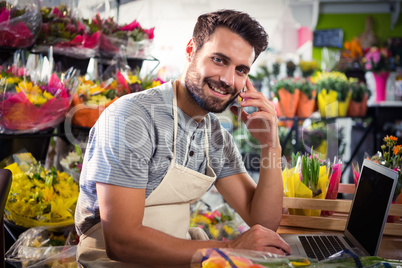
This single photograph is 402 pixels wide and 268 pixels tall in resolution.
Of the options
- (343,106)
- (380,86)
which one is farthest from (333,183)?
(380,86)

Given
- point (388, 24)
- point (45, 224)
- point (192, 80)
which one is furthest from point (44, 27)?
point (388, 24)

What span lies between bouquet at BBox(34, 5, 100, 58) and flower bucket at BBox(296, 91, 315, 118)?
7.85ft

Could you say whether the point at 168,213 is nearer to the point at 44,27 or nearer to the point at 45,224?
the point at 45,224

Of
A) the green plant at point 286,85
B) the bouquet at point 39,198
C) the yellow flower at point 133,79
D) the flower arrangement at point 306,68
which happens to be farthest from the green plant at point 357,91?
the bouquet at point 39,198

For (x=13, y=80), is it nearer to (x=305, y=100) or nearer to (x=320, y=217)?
(x=320, y=217)

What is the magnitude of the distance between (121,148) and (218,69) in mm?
503

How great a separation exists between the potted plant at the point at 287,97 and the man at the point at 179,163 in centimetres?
261

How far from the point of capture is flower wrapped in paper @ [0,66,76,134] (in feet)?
7.29

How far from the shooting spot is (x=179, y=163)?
169 centimetres

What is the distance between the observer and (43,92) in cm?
236

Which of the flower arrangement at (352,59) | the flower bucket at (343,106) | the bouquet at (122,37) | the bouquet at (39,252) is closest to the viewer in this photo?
the bouquet at (39,252)

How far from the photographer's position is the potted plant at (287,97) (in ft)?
14.6

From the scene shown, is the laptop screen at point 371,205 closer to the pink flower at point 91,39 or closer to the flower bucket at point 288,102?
the pink flower at point 91,39

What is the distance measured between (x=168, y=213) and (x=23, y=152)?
1.19 metres
